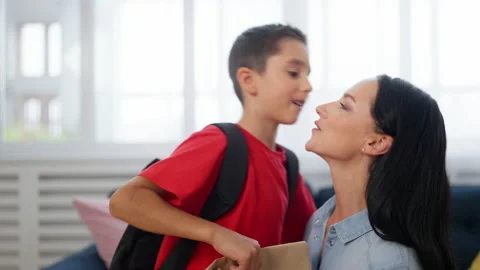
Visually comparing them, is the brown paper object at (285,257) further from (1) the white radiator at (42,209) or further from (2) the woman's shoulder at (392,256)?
(1) the white radiator at (42,209)

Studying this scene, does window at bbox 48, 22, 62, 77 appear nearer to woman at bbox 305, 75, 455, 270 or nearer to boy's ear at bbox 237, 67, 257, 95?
boy's ear at bbox 237, 67, 257, 95

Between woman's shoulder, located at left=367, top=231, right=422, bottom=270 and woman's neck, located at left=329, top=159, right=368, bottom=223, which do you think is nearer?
woman's shoulder, located at left=367, top=231, right=422, bottom=270

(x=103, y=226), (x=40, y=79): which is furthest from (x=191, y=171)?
(x=40, y=79)

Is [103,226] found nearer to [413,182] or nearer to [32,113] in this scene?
[32,113]

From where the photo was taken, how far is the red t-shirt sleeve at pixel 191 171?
3.73 feet

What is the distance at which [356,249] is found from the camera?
1.11m

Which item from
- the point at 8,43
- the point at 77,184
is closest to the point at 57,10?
the point at 8,43

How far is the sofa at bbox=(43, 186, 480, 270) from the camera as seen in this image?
1.92 metres

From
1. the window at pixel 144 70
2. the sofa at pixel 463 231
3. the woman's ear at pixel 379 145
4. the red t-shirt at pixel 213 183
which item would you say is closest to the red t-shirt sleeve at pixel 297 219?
the red t-shirt at pixel 213 183

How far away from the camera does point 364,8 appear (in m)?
2.47

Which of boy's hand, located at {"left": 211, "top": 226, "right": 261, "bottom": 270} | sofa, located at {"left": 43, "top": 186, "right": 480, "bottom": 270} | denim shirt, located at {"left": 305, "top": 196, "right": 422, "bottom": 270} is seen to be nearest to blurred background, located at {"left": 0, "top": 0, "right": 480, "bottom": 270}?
sofa, located at {"left": 43, "top": 186, "right": 480, "bottom": 270}

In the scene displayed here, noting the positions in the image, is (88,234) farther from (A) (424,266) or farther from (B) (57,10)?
(A) (424,266)

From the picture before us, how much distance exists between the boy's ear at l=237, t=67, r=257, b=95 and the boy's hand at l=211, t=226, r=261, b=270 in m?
Result: 0.48

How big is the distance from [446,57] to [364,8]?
427 mm
